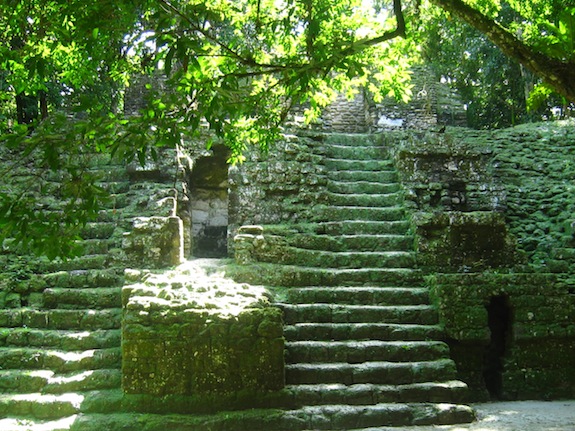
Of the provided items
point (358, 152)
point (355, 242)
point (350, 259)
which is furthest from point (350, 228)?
point (358, 152)

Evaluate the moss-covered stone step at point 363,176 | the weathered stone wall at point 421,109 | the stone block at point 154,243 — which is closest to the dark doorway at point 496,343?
the moss-covered stone step at point 363,176

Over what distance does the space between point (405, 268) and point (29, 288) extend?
4650 millimetres

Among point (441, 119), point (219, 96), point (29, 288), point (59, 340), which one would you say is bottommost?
point (59, 340)

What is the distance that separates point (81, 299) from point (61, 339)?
2.16 ft

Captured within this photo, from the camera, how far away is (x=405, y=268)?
→ 277 inches

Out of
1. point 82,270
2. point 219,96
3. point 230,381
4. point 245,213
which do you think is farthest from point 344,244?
point 219,96

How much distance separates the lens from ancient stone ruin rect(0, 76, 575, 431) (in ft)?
16.5

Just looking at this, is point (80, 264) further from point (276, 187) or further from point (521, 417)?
point (521, 417)

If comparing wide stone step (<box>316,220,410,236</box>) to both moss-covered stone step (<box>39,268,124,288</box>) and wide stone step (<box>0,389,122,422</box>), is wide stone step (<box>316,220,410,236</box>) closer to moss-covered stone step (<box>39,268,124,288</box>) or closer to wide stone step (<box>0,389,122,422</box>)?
moss-covered stone step (<box>39,268,124,288</box>)

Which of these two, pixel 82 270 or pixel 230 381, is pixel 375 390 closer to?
pixel 230 381

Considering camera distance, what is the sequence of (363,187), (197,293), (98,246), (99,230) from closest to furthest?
(197,293), (98,246), (99,230), (363,187)

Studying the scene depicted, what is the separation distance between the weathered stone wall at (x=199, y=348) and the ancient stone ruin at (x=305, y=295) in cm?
1

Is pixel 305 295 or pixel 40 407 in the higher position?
pixel 305 295

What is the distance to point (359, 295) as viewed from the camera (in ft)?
21.4
